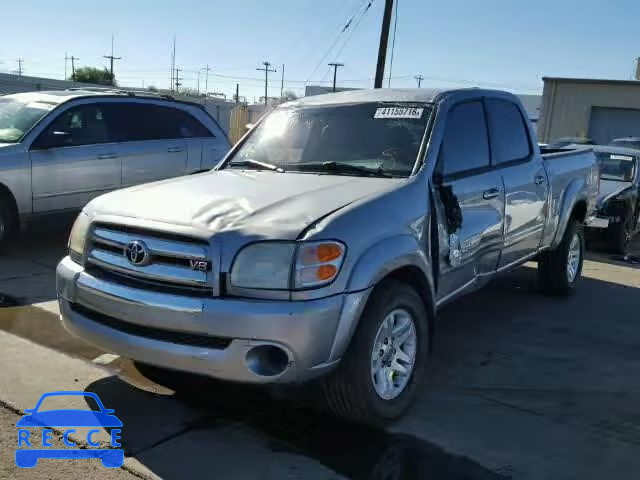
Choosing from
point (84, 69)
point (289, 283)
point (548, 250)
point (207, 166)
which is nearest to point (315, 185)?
point (289, 283)

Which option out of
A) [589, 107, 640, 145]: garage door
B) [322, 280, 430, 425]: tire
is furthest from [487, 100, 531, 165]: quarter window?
[589, 107, 640, 145]: garage door

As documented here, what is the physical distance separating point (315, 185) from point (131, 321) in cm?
136

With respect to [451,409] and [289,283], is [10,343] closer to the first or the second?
[289,283]

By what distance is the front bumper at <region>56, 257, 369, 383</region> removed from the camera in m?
3.15

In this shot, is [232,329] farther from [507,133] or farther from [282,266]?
[507,133]

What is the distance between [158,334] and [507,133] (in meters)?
3.46

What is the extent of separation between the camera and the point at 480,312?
6.26 m

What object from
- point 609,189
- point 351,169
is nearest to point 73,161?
point 351,169

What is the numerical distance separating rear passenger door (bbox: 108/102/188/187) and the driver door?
0.51 feet

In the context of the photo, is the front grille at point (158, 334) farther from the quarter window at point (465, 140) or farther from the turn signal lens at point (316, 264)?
the quarter window at point (465, 140)

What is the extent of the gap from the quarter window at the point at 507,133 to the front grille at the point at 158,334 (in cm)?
289

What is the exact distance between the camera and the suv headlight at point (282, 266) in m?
3.21

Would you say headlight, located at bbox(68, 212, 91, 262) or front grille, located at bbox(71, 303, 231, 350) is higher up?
headlight, located at bbox(68, 212, 91, 262)

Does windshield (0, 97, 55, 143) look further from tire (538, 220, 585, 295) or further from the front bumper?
tire (538, 220, 585, 295)
